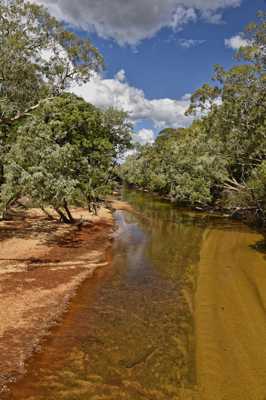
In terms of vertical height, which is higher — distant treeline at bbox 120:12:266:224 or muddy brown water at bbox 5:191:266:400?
distant treeline at bbox 120:12:266:224

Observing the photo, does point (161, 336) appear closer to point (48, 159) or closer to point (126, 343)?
point (126, 343)

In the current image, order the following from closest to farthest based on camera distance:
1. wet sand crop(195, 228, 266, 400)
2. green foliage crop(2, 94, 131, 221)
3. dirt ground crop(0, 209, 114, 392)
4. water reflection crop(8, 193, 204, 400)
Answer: water reflection crop(8, 193, 204, 400)
wet sand crop(195, 228, 266, 400)
dirt ground crop(0, 209, 114, 392)
green foliage crop(2, 94, 131, 221)

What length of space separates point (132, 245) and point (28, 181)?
8533 mm

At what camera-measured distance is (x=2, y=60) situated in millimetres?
17219

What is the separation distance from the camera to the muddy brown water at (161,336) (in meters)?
7.36

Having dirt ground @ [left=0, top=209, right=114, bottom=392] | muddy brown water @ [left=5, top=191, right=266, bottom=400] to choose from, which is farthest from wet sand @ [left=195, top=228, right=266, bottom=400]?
dirt ground @ [left=0, top=209, right=114, bottom=392]

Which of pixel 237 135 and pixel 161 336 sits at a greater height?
pixel 237 135

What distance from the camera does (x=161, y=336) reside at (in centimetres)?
967

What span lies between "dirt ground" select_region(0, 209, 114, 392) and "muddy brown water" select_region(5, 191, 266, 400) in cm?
49

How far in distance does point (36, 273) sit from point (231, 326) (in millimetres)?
8721

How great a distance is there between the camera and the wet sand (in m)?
7.55

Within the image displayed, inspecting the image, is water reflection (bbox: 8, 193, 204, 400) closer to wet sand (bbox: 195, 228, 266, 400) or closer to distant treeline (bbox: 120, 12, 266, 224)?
wet sand (bbox: 195, 228, 266, 400)

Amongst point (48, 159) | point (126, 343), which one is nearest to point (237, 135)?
point (48, 159)

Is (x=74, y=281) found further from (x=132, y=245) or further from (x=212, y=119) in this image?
(x=212, y=119)
